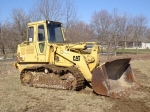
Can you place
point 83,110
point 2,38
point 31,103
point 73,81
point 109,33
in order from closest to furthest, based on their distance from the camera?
point 83,110
point 31,103
point 73,81
point 2,38
point 109,33

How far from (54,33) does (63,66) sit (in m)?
1.64

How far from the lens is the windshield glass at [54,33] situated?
9562 mm

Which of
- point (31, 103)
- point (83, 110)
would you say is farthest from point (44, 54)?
point (83, 110)

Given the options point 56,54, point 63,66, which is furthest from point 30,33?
point 63,66

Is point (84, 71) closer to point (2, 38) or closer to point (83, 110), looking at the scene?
point (83, 110)

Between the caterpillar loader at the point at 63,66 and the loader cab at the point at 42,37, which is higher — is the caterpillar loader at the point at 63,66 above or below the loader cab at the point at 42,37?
below

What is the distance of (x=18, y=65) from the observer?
1055cm

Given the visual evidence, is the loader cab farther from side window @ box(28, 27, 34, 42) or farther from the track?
→ the track

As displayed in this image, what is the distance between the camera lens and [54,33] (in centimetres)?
985

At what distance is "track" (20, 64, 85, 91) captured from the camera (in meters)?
8.37

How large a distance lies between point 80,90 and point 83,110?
2555 millimetres

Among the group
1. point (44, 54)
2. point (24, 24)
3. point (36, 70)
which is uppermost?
point (24, 24)

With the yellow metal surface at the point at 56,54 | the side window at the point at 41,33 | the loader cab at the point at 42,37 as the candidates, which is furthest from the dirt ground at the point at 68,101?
the side window at the point at 41,33

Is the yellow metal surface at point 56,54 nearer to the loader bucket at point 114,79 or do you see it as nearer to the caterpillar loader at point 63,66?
the caterpillar loader at point 63,66
